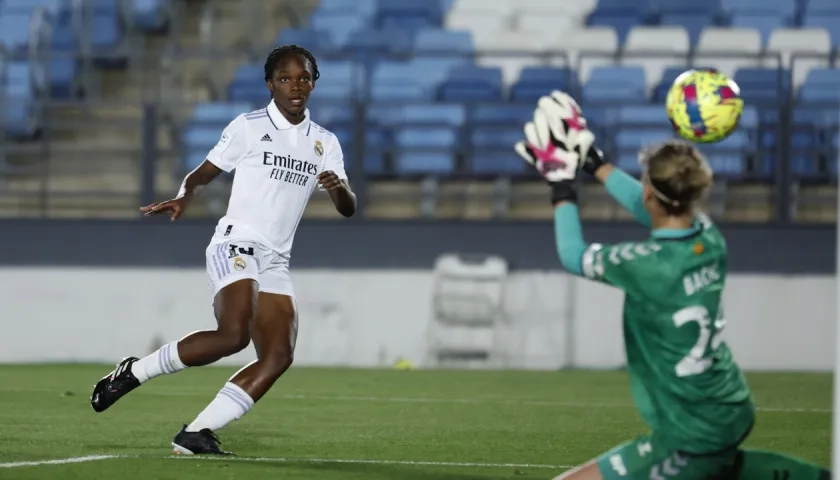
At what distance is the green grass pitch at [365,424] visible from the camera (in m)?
7.21

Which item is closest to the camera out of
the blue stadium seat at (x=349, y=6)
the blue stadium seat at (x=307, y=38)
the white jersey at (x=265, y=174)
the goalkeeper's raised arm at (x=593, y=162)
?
the goalkeeper's raised arm at (x=593, y=162)

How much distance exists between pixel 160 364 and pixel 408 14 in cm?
1145

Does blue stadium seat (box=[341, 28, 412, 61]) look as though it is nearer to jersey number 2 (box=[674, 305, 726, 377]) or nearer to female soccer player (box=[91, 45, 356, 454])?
female soccer player (box=[91, 45, 356, 454])

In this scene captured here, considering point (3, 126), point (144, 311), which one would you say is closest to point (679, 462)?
point (144, 311)

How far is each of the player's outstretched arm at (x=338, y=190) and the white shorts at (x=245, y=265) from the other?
0.44 m

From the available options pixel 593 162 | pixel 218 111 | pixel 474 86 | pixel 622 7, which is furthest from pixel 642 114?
pixel 593 162

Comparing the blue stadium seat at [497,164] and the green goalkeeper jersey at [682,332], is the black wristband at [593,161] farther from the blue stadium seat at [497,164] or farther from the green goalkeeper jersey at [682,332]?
the blue stadium seat at [497,164]

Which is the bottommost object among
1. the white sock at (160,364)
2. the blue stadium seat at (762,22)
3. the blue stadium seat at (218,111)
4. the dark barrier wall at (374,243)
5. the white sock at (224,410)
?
the dark barrier wall at (374,243)

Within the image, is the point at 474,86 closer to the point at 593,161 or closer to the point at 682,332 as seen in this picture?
the point at 593,161

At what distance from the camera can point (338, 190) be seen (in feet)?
26.0

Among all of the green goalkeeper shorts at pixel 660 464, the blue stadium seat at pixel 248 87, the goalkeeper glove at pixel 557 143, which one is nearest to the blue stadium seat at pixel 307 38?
the blue stadium seat at pixel 248 87

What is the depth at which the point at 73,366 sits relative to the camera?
50.0 ft

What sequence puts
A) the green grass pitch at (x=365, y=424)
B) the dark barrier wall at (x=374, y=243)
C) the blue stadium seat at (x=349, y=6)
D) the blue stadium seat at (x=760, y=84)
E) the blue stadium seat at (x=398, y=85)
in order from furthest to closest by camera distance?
the blue stadium seat at (x=349, y=6) → the blue stadium seat at (x=398, y=85) → the blue stadium seat at (x=760, y=84) → the dark barrier wall at (x=374, y=243) → the green grass pitch at (x=365, y=424)

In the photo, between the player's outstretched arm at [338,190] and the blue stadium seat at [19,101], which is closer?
the player's outstretched arm at [338,190]
